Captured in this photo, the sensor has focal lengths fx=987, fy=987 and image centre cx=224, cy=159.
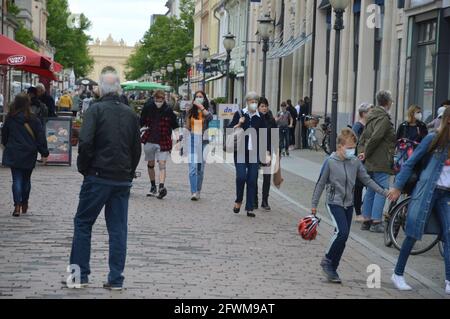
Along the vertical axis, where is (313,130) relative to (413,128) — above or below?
below

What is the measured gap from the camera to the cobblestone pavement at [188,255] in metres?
8.39

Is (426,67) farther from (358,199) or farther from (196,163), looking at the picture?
(358,199)

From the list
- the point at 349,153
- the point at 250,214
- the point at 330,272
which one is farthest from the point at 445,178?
the point at 250,214

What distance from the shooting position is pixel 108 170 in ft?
26.5

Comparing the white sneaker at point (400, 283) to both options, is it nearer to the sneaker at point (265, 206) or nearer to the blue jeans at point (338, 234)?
the blue jeans at point (338, 234)

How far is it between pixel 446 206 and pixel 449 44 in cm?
1373

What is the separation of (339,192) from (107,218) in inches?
87.9

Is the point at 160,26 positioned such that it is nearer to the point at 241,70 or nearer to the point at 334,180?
the point at 241,70

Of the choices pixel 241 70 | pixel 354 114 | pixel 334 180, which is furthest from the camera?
pixel 241 70

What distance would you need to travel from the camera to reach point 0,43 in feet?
69.5

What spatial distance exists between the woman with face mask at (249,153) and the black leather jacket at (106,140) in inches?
242

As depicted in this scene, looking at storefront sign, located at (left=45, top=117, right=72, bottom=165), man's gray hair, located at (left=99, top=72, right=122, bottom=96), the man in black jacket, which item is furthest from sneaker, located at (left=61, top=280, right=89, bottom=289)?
storefront sign, located at (left=45, top=117, right=72, bottom=165)

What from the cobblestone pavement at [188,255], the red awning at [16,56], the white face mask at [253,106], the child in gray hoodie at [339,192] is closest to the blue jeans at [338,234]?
the child in gray hoodie at [339,192]
